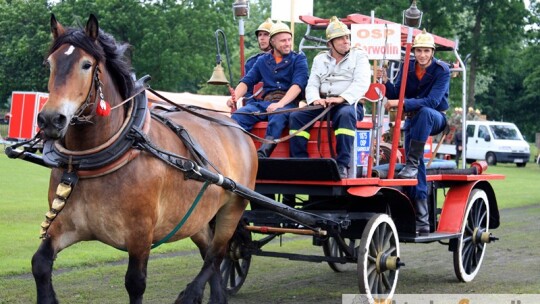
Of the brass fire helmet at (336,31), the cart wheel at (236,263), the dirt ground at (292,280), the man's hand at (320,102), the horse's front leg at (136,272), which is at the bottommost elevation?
the dirt ground at (292,280)

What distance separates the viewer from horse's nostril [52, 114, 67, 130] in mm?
5605

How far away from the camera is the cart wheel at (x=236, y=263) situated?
8.91m

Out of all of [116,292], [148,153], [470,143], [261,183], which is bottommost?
[470,143]

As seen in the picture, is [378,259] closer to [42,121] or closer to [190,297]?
[190,297]

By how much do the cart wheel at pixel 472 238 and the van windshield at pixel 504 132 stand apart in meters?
29.7

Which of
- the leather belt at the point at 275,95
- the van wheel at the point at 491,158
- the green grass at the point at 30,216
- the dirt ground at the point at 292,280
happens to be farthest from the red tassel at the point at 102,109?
the van wheel at the point at 491,158

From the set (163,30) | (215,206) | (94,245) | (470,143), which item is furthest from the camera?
(163,30)

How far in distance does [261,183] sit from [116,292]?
1.69 metres

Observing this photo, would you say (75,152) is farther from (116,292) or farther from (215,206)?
(116,292)

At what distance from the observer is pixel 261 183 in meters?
8.70

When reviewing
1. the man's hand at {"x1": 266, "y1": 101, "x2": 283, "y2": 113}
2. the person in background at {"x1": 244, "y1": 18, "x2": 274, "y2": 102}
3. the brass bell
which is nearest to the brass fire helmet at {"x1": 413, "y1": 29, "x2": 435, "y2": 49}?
the person in background at {"x1": 244, "y1": 18, "x2": 274, "y2": 102}

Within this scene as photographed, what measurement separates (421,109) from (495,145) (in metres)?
30.7

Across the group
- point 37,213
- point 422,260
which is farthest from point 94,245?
point 422,260

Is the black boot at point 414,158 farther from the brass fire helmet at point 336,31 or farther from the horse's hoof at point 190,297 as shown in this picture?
the horse's hoof at point 190,297
